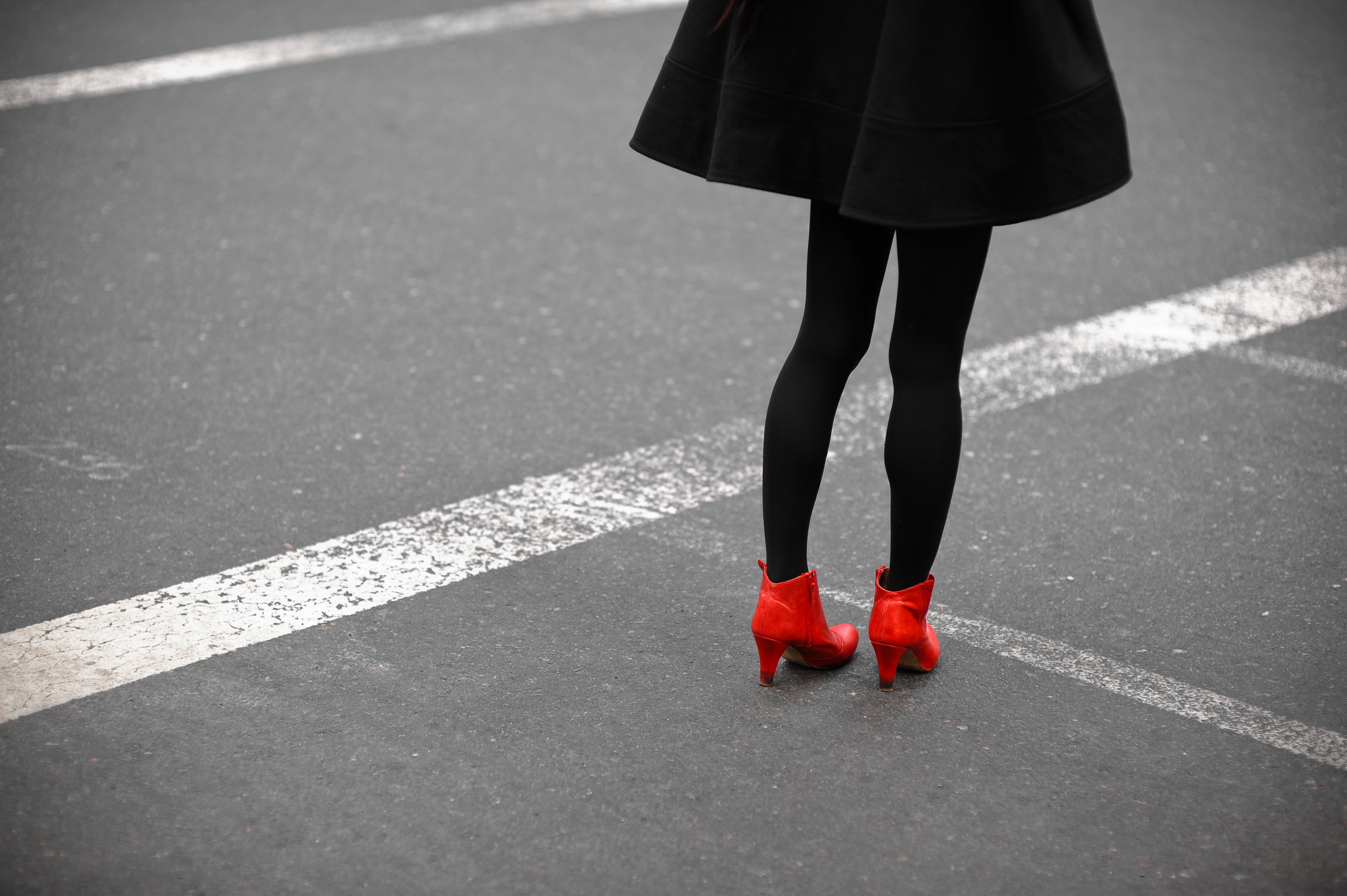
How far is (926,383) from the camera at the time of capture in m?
2.59

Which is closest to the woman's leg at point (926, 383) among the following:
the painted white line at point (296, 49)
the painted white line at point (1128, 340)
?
the painted white line at point (1128, 340)

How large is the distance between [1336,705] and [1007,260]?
2.88 meters

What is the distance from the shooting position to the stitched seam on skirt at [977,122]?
2307mm

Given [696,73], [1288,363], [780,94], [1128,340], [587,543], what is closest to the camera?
[780,94]

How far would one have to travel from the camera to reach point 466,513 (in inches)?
136

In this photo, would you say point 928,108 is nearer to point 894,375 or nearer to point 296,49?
point 894,375

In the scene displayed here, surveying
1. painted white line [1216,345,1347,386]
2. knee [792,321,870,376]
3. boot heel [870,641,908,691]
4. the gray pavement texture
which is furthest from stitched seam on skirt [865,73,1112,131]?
painted white line [1216,345,1347,386]

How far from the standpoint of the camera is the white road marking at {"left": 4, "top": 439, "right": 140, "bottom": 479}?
11.8ft

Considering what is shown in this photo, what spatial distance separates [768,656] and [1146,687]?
79 cm

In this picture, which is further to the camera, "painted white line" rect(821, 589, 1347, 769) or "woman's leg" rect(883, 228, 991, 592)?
"painted white line" rect(821, 589, 1347, 769)

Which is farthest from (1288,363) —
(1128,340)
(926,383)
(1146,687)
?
(926,383)

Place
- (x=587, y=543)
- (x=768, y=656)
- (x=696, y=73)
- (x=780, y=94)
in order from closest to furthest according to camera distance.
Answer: (x=780, y=94), (x=696, y=73), (x=768, y=656), (x=587, y=543)

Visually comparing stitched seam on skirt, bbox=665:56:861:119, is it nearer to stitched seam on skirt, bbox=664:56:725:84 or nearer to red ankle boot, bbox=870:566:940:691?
stitched seam on skirt, bbox=664:56:725:84

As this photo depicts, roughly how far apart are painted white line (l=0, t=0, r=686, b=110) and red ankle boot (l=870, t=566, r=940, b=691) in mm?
5499
